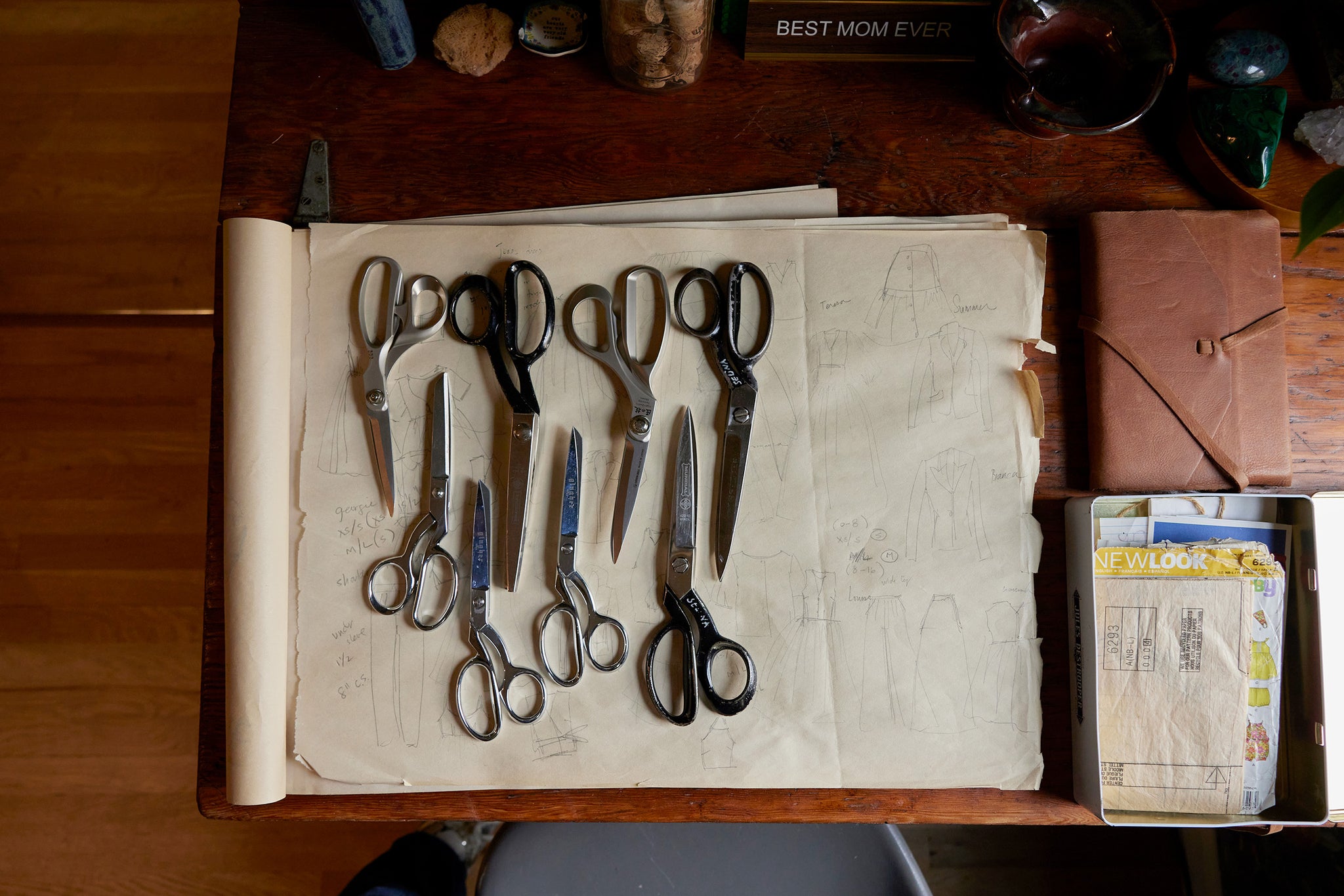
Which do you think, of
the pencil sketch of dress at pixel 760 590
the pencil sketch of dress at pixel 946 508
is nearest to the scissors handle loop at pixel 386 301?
the pencil sketch of dress at pixel 760 590

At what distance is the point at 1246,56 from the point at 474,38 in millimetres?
657

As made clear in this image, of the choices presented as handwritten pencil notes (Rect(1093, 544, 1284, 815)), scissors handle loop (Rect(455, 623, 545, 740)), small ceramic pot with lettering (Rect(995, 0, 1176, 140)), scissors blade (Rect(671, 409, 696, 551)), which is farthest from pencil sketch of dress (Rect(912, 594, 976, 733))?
small ceramic pot with lettering (Rect(995, 0, 1176, 140))

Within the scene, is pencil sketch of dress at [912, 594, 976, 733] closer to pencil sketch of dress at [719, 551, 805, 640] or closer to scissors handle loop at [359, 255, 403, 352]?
pencil sketch of dress at [719, 551, 805, 640]

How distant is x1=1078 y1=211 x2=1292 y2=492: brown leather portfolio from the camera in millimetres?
719

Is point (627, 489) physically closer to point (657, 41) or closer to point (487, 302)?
point (487, 302)

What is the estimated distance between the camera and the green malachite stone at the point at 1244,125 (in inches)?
27.9

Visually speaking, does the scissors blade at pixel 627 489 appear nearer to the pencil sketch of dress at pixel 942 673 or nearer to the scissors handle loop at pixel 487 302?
the scissors handle loop at pixel 487 302

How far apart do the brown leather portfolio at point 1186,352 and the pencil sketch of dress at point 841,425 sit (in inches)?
7.4

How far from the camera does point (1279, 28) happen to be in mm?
747

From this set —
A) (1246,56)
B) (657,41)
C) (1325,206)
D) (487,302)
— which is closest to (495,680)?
(487,302)

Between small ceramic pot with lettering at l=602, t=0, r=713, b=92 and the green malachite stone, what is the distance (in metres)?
0.42

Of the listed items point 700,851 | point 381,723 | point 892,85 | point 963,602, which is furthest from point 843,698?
point 892,85

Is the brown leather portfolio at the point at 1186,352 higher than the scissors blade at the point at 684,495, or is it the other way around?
the brown leather portfolio at the point at 1186,352

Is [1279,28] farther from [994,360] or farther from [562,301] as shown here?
[562,301]
